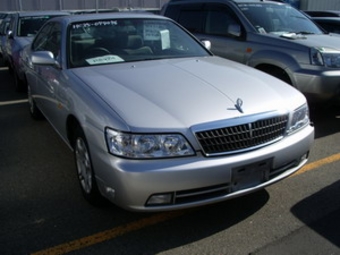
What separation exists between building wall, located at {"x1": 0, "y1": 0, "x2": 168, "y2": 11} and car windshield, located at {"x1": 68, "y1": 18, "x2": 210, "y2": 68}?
2375 cm

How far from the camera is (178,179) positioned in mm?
2803

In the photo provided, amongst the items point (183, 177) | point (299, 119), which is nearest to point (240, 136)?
point (183, 177)

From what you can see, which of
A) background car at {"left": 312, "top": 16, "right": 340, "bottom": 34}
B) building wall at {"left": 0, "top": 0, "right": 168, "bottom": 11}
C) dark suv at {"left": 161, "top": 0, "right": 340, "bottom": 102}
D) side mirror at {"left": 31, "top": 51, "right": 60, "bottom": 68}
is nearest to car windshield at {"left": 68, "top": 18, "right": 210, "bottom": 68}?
side mirror at {"left": 31, "top": 51, "right": 60, "bottom": 68}

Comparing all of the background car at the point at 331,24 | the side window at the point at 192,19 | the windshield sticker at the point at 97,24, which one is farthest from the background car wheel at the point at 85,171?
the background car at the point at 331,24

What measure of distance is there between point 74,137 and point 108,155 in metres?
0.96

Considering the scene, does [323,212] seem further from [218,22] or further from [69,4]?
[69,4]

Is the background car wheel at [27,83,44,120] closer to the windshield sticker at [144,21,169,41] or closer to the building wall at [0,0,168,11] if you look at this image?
the windshield sticker at [144,21,169,41]

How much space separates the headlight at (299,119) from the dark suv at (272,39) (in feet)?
6.69

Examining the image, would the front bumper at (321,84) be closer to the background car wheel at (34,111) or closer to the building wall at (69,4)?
the background car wheel at (34,111)

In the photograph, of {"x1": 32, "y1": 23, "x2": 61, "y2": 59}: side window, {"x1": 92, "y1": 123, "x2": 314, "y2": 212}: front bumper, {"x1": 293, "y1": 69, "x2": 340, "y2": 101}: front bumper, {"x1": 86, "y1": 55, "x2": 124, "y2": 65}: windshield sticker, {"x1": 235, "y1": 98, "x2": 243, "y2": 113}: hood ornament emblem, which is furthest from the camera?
{"x1": 293, "y1": 69, "x2": 340, "y2": 101}: front bumper

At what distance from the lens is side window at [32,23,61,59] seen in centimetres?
452

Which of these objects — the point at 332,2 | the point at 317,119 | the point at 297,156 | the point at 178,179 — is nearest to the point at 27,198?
the point at 178,179

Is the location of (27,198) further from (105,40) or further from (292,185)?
(292,185)

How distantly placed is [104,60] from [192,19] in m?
3.83
